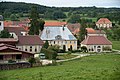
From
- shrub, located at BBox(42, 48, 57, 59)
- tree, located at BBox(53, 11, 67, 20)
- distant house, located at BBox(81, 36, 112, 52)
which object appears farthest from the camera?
tree, located at BBox(53, 11, 67, 20)

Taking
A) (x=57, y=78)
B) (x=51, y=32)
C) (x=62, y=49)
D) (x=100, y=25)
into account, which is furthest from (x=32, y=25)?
(x=100, y=25)

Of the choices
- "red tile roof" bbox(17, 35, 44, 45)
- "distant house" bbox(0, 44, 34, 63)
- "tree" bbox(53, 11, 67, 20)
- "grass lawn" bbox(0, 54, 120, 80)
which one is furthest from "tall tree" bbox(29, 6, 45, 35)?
"tree" bbox(53, 11, 67, 20)

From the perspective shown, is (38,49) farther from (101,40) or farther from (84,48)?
(101,40)

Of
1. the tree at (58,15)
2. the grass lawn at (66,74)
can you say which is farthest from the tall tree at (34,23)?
the tree at (58,15)

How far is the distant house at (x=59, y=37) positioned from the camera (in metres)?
51.4

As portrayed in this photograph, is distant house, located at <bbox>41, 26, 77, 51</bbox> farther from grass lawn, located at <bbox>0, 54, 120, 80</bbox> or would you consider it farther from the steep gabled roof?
grass lawn, located at <bbox>0, 54, 120, 80</bbox>

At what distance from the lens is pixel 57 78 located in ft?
61.8

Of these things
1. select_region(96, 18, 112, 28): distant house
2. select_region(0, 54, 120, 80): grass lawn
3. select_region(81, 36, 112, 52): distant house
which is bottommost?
select_region(96, 18, 112, 28): distant house

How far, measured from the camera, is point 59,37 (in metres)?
51.6

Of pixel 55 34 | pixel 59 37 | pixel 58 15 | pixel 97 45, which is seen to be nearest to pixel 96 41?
pixel 97 45

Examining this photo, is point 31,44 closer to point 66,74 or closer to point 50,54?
point 50,54

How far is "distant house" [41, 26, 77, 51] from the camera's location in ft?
169

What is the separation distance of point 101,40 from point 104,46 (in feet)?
4.57

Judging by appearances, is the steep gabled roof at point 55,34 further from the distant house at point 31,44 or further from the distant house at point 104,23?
the distant house at point 104,23
